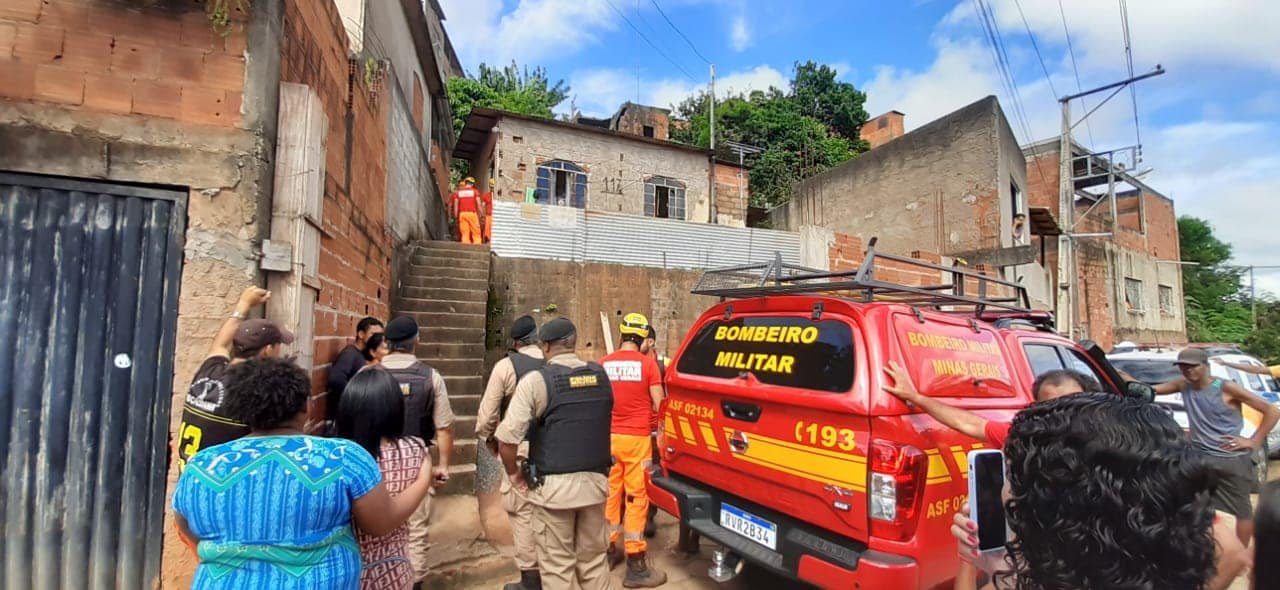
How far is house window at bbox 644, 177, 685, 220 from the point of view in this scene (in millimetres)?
17297

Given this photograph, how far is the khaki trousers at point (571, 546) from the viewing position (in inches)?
121

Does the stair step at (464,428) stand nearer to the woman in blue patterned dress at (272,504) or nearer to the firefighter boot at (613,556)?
the firefighter boot at (613,556)

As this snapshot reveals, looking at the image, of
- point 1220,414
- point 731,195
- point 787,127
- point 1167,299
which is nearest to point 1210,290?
point 1167,299

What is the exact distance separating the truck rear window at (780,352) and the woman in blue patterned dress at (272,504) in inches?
82.8

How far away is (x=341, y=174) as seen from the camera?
4238 millimetres

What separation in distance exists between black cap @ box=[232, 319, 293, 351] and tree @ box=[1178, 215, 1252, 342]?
106 feet

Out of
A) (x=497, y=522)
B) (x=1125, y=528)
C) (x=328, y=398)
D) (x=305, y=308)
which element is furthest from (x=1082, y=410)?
(x=497, y=522)

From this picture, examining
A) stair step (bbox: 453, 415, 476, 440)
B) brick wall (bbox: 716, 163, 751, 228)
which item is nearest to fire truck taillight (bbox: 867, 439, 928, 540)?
stair step (bbox: 453, 415, 476, 440)

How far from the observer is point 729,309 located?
3.80 meters

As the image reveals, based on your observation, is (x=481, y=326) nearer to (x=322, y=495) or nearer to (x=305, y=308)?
(x=305, y=308)

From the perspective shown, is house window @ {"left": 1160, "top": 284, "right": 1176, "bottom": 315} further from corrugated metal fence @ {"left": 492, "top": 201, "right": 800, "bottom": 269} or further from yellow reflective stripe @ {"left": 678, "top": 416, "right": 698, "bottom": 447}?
yellow reflective stripe @ {"left": 678, "top": 416, "right": 698, "bottom": 447}

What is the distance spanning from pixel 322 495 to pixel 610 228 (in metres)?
9.05

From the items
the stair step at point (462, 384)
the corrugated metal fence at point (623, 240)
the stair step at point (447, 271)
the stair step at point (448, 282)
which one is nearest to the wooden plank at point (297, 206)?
the stair step at point (462, 384)

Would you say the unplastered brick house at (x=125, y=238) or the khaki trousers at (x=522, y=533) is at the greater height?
the unplastered brick house at (x=125, y=238)
